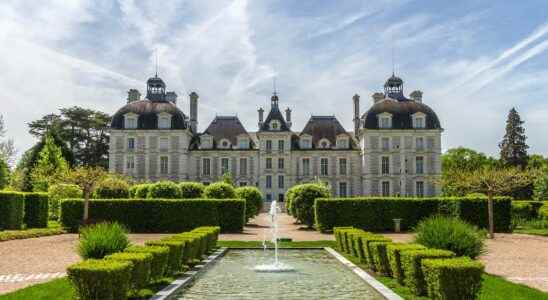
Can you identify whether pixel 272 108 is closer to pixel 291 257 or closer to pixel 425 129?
pixel 425 129

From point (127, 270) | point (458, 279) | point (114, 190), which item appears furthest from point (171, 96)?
point (458, 279)

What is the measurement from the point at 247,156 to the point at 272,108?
15.6 feet

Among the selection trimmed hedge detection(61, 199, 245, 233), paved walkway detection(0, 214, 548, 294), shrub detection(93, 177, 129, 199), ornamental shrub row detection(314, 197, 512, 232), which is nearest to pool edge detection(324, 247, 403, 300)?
paved walkway detection(0, 214, 548, 294)

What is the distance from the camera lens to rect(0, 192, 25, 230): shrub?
75.4 feet

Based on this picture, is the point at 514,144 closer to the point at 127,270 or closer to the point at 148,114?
the point at 148,114

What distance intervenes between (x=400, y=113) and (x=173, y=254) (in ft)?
132

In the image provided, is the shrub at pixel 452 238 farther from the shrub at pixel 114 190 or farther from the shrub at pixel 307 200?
the shrub at pixel 114 190

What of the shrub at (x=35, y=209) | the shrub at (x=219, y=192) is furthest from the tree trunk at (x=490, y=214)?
the shrub at (x=35, y=209)

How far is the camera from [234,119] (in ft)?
169

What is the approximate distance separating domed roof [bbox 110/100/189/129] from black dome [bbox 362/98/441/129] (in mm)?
16010

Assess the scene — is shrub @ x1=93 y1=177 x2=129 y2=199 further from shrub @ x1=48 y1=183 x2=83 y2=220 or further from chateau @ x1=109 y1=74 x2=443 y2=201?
chateau @ x1=109 y1=74 x2=443 y2=201

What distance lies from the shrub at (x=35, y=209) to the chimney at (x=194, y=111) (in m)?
26.7

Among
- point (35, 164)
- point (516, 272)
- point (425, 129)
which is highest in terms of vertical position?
point (425, 129)

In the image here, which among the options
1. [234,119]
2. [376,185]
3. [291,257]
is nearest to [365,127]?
[376,185]
